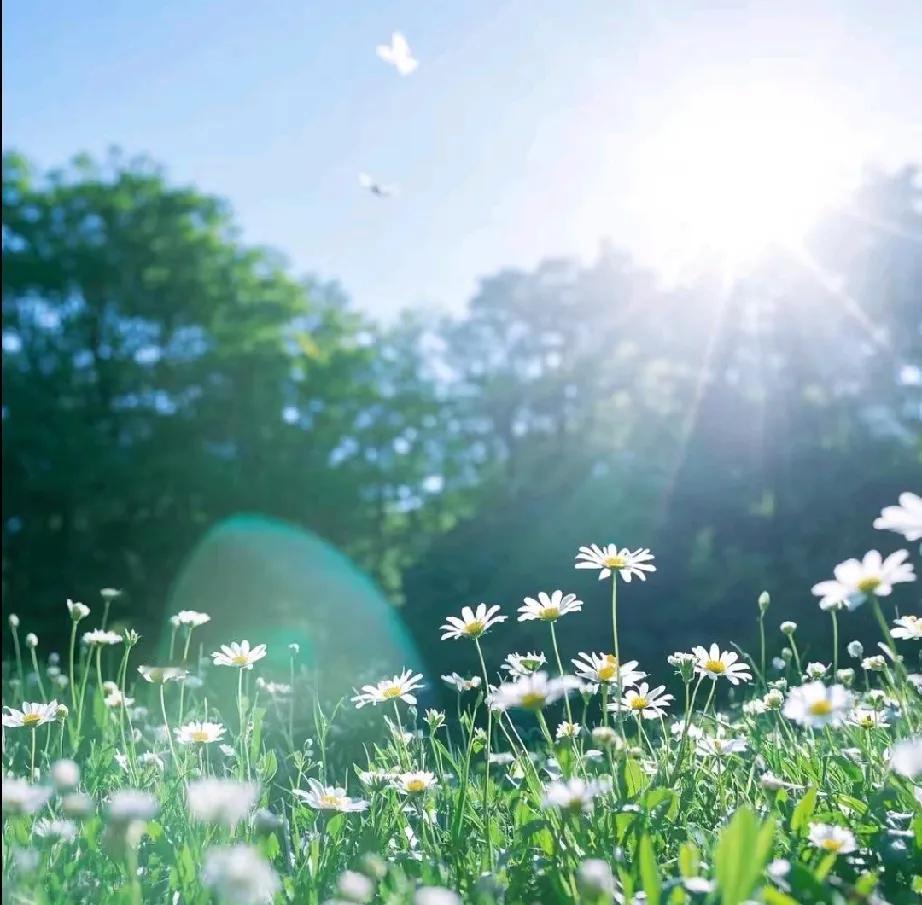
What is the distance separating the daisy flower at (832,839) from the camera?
1795mm

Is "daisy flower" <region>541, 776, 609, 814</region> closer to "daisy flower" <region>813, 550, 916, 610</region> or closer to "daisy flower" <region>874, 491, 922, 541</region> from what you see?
"daisy flower" <region>813, 550, 916, 610</region>

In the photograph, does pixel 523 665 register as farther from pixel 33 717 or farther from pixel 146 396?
pixel 146 396

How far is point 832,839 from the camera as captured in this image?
5.93 ft

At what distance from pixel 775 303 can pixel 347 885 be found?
55.7 ft

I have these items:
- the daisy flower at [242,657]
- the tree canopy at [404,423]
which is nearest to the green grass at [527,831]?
the daisy flower at [242,657]

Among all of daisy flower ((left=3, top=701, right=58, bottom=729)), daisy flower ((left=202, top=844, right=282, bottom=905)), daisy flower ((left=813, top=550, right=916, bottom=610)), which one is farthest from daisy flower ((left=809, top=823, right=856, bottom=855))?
daisy flower ((left=3, top=701, right=58, bottom=729))

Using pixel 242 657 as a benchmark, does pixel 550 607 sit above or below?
above

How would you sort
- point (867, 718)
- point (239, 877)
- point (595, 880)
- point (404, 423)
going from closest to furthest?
point (239, 877) → point (595, 880) → point (867, 718) → point (404, 423)

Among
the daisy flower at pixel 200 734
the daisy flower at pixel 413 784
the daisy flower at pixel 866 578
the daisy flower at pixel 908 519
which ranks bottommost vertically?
the daisy flower at pixel 413 784

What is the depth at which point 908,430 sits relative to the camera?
15680mm

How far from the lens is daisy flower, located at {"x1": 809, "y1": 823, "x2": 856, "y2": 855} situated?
5.89ft

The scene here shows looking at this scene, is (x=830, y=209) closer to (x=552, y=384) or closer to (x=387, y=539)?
(x=552, y=384)

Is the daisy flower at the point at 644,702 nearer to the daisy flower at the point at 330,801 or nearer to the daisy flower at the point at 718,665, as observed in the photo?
the daisy flower at the point at 718,665

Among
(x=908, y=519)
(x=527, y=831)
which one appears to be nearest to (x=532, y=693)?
(x=527, y=831)
